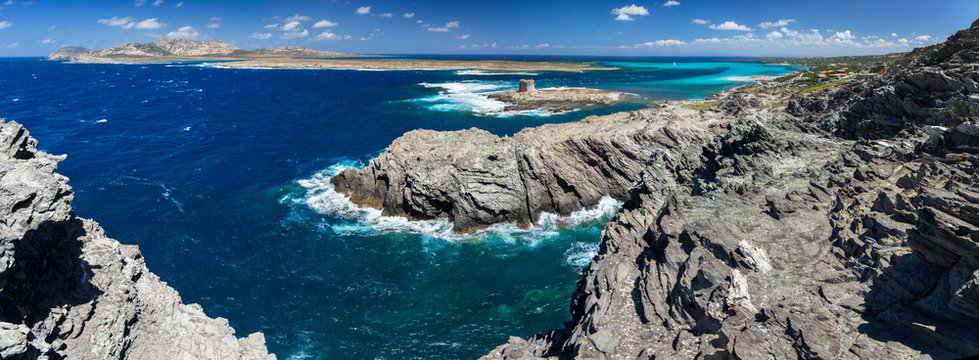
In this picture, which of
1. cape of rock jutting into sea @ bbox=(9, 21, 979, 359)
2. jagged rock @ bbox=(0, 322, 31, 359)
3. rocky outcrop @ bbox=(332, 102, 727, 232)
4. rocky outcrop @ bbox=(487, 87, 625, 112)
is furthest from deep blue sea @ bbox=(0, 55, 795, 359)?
rocky outcrop @ bbox=(487, 87, 625, 112)

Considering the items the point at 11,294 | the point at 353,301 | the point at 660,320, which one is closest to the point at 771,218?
the point at 660,320

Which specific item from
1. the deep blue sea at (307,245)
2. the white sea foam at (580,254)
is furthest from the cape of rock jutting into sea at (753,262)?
the deep blue sea at (307,245)

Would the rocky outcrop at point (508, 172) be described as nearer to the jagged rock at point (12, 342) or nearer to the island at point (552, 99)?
the jagged rock at point (12, 342)

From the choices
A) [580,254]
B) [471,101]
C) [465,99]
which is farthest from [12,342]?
[465,99]

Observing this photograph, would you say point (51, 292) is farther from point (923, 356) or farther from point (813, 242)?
point (813, 242)

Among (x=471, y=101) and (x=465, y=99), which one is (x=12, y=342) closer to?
(x=471, y=101)

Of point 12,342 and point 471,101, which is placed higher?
point 12,342
